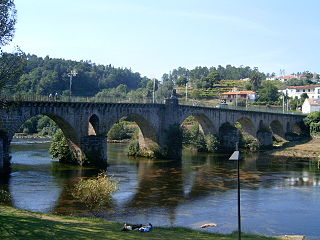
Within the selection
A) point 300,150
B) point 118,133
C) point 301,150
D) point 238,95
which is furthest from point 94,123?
point 238,95

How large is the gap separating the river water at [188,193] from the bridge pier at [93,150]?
92.2 inches

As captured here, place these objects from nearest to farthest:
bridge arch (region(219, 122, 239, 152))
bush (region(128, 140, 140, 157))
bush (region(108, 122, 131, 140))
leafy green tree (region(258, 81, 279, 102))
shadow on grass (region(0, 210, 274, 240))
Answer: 1. shadow on grass (region(0, 210, 274, 240))
2. bush (region(128, 140, 140, 157))
3. bridge arch (region(219, 122, 239, 152))
4. bush (region(108, 122, 131, 140))
5. leafy green tree (region(258, 81, 279, 102))

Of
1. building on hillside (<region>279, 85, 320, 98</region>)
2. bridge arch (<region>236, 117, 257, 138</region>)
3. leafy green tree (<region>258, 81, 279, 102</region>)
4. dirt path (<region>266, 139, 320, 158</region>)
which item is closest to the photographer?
dirt path (<region>266, 139, 320, 158</region>)

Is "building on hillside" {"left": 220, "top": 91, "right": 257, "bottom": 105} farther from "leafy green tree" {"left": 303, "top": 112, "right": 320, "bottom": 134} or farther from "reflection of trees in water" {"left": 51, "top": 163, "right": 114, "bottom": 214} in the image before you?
"reflection of trees in water" {"left": 51, "top": 163, "right": 114, "bottom": 214}

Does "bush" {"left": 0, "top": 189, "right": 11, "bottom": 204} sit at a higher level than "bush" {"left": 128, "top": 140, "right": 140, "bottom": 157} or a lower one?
lower

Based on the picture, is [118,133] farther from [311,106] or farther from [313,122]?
[311,106]

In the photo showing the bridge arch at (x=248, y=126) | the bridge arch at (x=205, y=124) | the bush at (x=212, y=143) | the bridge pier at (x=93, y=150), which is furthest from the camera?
the bridge arch at (x=248, y=126)

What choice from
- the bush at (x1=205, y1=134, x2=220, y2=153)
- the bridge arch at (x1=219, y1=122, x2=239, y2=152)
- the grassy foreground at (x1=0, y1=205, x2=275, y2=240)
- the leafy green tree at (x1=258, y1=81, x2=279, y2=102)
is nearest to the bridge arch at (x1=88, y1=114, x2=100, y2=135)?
the bush at (x1=205, y1=134, x2=220, y2=153)

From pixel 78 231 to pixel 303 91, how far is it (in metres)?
158

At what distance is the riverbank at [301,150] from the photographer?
84688 mm

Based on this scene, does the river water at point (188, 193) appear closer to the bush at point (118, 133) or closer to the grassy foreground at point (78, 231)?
the grassy foreground at point (78, 231)

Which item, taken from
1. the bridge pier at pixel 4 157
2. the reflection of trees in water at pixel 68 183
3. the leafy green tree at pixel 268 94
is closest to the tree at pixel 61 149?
the reflection of trees in water at pixel 68 183

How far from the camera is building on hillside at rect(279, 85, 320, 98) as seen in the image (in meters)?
156

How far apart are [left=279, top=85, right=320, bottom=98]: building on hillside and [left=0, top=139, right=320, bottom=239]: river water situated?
3701 inches
